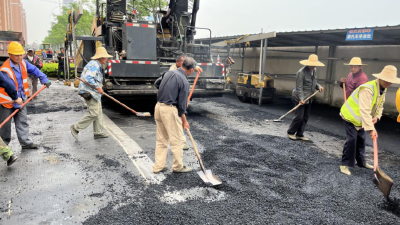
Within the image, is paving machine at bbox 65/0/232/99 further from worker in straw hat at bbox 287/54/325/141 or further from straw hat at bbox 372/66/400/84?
straw hat at bbox 372/66/400/84

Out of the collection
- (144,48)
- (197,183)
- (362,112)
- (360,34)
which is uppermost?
(360,34)

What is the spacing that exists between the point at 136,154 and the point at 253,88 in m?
6.66

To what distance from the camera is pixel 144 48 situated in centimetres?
720

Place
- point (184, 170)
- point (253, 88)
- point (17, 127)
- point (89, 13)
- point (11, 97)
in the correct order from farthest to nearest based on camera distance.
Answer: point (89, 13), point (253, 88), point (17, 127), point (11, 97), point (184, 170)

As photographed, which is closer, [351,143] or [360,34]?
[351,143]

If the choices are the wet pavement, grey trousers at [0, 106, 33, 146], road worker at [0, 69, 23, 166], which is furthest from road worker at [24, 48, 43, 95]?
road worker at [0, 69, 23, 166]

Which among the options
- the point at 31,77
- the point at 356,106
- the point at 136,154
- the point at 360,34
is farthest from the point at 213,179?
the point at 31,77

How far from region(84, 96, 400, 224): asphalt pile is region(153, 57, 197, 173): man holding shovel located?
294 millimetres

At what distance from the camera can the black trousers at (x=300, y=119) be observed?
18.4 feet

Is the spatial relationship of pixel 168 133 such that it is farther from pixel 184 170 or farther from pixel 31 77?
pixel 31 77

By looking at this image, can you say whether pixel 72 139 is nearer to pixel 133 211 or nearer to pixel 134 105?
pixel 133 211

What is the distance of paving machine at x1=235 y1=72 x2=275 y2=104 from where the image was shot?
404 inches

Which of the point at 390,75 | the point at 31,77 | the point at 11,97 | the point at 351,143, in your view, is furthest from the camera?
the point at 31,77

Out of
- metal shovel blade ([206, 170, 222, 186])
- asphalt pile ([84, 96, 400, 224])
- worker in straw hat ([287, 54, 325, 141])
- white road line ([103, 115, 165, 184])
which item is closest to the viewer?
asphalt pile ([84, 96, 400, 224])
